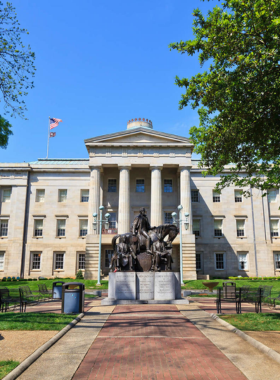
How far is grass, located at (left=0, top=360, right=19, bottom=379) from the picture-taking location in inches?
237

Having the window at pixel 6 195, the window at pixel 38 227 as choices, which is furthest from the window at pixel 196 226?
the window at pixel 6 195

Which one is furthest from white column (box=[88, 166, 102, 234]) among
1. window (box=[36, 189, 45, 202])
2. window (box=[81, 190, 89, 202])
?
window (box=[36, 189, 45, 202])

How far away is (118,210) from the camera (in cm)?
4912

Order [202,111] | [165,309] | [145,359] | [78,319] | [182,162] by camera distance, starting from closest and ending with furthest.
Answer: [145,359] < [78,319] < [165,309] < [202,111] < [182,162]

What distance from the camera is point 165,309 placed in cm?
1501

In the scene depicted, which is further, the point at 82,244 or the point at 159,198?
the point at 82,244

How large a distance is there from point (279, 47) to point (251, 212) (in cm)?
4326

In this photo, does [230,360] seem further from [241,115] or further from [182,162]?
[182,162]

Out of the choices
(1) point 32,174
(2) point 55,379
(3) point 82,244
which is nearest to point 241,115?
(2) point 55,379

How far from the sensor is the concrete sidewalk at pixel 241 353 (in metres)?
6.35

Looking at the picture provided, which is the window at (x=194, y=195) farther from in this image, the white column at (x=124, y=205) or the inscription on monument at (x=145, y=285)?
the inscription on monument at (x=145, y=285)

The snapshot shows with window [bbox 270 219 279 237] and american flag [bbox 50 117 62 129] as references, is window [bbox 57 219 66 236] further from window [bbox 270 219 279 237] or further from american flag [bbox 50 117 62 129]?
window [bbox 270 219 279 237]

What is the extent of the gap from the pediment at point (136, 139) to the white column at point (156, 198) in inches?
151

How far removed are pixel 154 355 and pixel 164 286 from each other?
10.1 m
